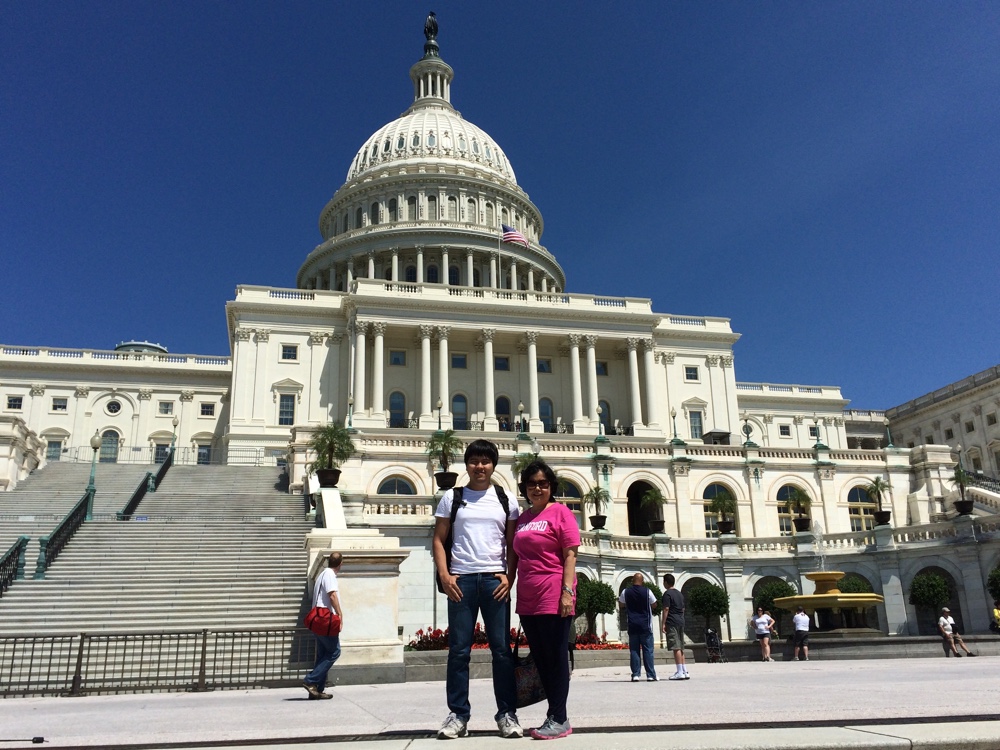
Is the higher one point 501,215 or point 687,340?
point 501,215

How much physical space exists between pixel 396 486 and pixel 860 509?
25.3 meters

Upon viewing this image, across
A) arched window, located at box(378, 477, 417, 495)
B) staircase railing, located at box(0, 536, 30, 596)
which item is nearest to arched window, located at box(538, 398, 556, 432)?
arched window, located at box(378, 477, 417, 495)

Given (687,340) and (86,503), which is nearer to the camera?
(86,503)

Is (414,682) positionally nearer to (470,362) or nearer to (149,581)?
(149,581)

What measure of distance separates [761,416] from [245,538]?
69480mm

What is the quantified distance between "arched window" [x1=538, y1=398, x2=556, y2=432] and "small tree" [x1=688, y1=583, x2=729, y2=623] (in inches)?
1364

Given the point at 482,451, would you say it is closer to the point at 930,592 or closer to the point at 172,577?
the point at 172,577

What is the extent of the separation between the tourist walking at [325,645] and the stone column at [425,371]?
5216cm

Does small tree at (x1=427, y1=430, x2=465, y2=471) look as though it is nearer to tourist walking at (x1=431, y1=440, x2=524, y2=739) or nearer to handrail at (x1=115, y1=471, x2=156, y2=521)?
handrail at (x1=115, y1=471, x2=156, y2=521)

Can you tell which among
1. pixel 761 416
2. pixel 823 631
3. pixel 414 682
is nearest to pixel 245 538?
pixel 414 682

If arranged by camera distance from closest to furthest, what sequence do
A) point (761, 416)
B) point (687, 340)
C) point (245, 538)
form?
point (245, 538) < point (687, 340) < point (761, 416)

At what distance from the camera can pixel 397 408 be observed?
232 ft

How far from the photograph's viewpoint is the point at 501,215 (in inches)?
4112

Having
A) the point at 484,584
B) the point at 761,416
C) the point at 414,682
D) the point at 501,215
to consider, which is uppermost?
the point at 501,215
